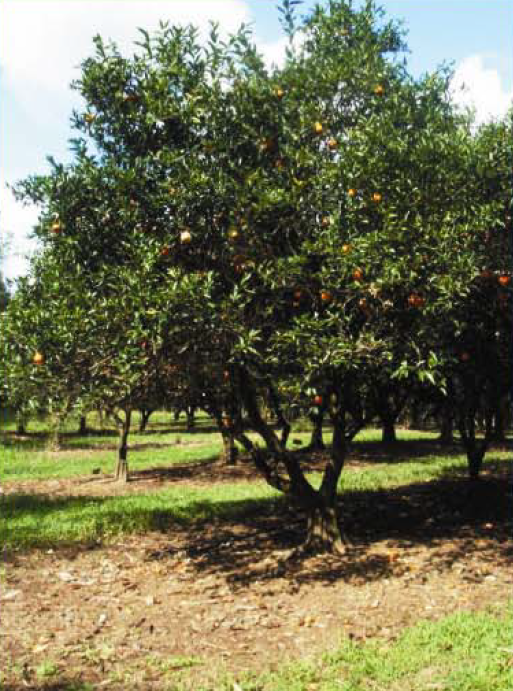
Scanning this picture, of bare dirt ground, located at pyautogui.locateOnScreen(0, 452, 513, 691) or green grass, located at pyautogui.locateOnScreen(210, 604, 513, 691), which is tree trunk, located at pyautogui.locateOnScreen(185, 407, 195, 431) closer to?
bare dirt ground, located at pyautogui.locateOnScreen(0, 452, 513, 691)

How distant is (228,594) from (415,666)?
317 centimetres

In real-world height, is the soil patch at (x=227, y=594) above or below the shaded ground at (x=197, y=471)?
below

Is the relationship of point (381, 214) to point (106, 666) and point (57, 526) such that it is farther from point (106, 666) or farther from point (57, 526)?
point (57, 526)

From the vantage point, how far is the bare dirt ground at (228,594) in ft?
22.0

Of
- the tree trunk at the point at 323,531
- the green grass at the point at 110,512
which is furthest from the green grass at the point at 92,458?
the tree trunk at the point at 323,531

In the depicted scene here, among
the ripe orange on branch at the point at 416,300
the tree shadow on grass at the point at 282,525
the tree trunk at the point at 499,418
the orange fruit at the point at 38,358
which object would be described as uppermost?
the ripe orange on branch at the point at 416,300

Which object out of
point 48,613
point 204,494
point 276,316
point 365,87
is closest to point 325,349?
point 276,316

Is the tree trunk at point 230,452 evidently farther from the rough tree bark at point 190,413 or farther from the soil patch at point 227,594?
the soil patch at point 227,594

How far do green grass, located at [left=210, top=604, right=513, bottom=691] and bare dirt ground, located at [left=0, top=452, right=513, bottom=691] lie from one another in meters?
0.32

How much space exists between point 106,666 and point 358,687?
8.16ft

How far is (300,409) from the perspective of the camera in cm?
877

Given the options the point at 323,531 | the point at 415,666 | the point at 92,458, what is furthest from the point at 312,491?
the point at 92,458

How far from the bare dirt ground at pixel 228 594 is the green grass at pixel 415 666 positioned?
32 centimetres

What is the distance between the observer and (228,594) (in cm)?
871
